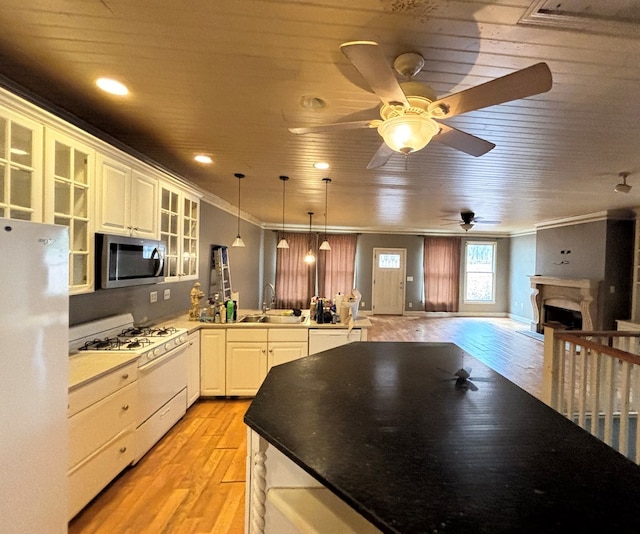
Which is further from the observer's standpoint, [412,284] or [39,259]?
[412,284]

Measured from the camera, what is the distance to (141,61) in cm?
155

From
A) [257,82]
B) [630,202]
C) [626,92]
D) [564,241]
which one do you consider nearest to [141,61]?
[257,82]

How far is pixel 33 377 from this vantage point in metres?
1.38

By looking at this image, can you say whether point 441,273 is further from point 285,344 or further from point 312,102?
point 312,102

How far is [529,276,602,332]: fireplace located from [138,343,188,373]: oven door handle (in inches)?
246

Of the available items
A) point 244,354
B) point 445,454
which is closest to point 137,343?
point 244,354

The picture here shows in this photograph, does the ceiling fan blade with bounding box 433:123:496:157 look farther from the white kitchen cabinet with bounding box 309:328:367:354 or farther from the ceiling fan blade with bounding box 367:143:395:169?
the white kitchen cabinet with bounding box 309:328:367:354

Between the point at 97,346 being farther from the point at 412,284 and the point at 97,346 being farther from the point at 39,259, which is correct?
the point at 412,284

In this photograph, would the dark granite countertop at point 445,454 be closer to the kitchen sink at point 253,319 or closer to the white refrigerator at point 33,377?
the white refrigerator at point 33,377

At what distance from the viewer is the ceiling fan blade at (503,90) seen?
1098 mm

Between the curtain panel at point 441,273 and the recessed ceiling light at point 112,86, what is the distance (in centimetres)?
808

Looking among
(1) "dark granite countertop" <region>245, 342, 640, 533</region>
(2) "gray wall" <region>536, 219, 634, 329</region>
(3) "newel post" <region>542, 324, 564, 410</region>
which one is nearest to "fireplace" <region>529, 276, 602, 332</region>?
(2) "gray wall" <region>536, 219, 634, 329</region>

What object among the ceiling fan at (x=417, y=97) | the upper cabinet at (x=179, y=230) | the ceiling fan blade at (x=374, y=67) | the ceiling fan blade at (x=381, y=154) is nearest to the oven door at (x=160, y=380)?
the upper cabinet at (x=179, y=230)

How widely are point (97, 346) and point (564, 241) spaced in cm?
781
